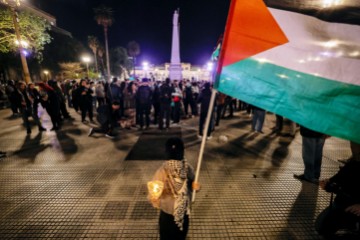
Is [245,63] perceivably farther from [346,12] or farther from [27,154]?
[27,154]

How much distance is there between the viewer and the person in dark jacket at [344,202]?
2.12 meters

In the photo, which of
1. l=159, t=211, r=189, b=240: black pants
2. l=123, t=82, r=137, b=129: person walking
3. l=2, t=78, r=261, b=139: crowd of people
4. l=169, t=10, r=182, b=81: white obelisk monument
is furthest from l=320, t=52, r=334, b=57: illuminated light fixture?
l=169, t=10, r=182, b=81: white obelisk monument

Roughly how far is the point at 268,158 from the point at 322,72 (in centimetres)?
426

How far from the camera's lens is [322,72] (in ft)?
6.11

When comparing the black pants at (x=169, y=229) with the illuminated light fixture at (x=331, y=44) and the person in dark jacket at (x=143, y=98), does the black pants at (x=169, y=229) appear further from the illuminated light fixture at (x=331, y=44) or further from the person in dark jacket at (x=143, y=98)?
the person in dark jacket at (x=143, y=98)

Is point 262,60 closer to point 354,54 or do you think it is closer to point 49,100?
point 354,54

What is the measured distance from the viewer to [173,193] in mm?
2061

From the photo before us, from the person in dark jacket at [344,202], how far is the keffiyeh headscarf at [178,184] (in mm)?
1793

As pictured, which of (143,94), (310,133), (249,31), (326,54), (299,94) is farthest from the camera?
(143,94)

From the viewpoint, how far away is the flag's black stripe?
1.77 meters

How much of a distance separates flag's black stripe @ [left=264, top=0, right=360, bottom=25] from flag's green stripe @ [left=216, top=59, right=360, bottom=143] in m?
0.57

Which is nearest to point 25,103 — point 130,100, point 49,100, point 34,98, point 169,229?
point 34,98

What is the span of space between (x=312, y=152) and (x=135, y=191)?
12.7ft

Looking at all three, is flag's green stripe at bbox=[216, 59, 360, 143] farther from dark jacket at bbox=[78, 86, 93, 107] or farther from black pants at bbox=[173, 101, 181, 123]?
dark jacket at bbox=[78, 86, 93, 107]
